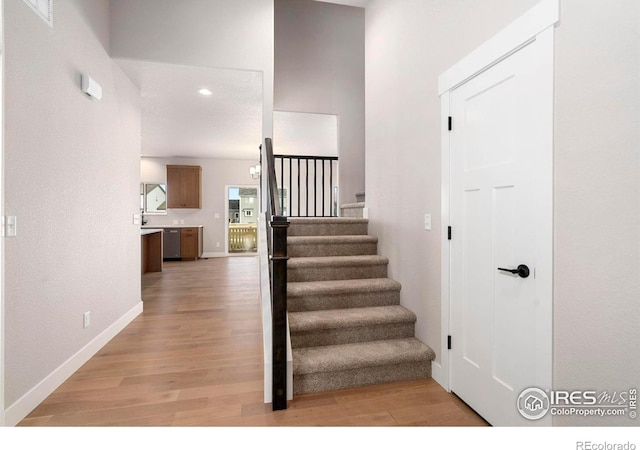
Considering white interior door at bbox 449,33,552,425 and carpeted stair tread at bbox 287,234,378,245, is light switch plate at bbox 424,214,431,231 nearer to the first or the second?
white interior door at bbox 449,33,552,425

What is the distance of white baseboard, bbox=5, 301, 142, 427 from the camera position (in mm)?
1787

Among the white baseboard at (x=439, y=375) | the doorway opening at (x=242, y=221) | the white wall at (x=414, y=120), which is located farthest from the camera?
the doorway opening at (x=242, y=221)

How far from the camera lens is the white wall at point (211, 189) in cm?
885

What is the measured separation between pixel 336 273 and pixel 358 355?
85cm

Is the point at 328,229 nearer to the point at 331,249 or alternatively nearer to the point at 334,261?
the point at 331,249

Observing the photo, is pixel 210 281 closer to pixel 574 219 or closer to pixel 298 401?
pixel 298 401

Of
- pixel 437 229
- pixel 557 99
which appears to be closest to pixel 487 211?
pixel 437 229

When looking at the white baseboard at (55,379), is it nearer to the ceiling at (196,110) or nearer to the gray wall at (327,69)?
the ceiling at (196,110)

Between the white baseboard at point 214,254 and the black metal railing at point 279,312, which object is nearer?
the black metal railing at point 279,312

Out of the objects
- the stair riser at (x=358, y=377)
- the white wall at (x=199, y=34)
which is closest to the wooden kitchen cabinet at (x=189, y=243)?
the white wall at (x=199, y=34)

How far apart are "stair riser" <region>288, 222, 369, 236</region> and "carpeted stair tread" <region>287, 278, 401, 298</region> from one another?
2.21ft

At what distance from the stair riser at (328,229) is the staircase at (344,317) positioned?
0.01 meters
